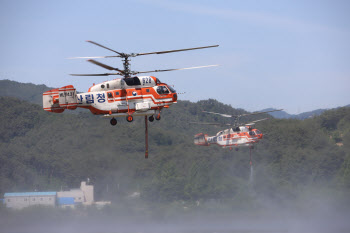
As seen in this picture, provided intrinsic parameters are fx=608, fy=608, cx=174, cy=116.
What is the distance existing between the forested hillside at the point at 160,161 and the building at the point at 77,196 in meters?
Answer: 0.91

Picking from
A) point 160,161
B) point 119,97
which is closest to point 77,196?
point 160,161

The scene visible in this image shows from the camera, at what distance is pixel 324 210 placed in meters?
81.4

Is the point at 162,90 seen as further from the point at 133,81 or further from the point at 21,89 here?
the point at 21,89

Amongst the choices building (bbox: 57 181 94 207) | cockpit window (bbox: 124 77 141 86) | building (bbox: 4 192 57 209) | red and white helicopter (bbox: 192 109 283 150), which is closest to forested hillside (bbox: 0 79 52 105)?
building (bbox: 4 192 57 209)

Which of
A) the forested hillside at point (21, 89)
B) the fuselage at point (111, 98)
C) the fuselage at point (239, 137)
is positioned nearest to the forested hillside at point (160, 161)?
the fuselage at point (239, 137)

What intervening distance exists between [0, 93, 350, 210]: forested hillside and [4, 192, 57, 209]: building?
86.2 inches

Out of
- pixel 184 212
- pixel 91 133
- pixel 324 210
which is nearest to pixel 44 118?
pixel 91 133

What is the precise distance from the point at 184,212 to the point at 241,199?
805 cm

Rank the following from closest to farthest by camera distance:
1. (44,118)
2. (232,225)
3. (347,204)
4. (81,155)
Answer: (81,155), (232,225), (347,204), (44,118)

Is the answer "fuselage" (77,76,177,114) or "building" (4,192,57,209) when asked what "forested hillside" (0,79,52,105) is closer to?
"building" (4,192,57,209)

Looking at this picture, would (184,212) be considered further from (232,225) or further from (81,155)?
(81,155)

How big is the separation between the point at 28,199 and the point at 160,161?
19.7m

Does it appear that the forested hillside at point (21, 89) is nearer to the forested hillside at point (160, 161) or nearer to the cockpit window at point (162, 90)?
the forested hillside at point (160, 161)

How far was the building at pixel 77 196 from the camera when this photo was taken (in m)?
73.1
